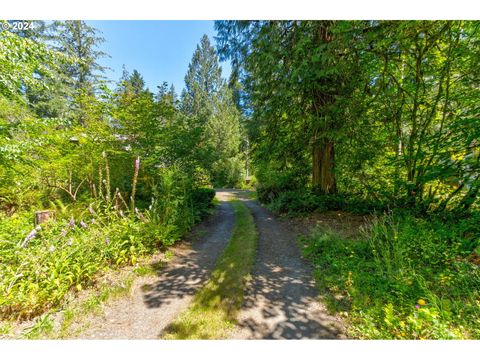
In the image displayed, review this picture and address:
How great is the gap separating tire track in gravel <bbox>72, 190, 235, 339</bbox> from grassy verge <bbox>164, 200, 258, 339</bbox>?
0.48ft

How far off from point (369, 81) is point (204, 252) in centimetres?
626

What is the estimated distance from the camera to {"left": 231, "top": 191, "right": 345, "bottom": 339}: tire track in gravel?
6.36ft

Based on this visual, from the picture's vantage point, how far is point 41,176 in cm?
533

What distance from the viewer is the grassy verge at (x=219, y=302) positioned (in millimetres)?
1942

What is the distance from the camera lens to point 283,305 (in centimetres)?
235

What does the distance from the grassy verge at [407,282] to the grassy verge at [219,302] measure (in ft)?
3.91

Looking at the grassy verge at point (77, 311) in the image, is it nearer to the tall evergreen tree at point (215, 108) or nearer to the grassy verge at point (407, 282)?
the grassy verge at point (407, 282)

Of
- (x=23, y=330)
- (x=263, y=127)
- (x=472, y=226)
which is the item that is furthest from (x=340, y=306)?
(x=263, y=127)

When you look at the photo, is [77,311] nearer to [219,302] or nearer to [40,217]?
[219,302]

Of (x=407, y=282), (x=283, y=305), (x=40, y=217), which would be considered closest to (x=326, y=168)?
(x=407, y=282)

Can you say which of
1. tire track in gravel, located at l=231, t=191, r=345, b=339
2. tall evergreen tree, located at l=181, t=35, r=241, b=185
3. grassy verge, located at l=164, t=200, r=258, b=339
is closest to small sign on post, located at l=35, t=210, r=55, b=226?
grassy verge, located at l=164, t=200, r=258, b=339

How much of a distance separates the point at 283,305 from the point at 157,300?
1687 millimetres

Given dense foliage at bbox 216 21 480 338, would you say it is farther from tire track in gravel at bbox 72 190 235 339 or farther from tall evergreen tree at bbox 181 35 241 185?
tall evergreen tree at bbox 181 35 241 185

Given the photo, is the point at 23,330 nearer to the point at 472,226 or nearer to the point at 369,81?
the point at 472,226
